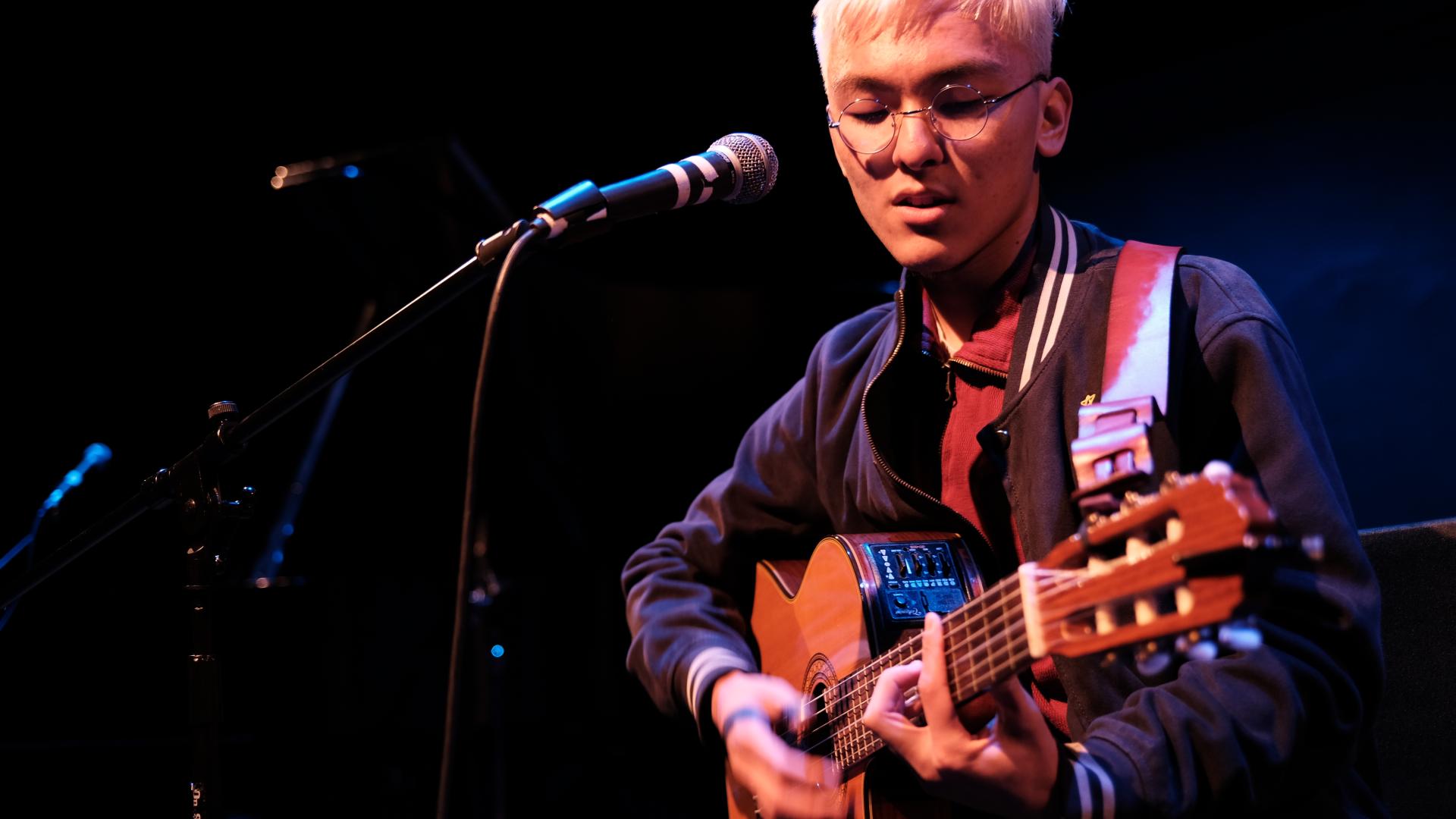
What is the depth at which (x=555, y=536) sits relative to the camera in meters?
5.00

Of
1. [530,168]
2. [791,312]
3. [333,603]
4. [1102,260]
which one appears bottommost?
[1102,260]

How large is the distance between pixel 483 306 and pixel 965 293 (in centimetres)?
296

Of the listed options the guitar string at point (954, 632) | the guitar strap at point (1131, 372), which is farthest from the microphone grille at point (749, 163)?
the guitar string at point (954, 632)

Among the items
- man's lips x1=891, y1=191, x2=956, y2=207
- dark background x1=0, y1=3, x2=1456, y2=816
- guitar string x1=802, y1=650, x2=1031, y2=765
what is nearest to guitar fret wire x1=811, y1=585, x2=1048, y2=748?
guitar string x1=802, y1=650, x2=1031, y2=765

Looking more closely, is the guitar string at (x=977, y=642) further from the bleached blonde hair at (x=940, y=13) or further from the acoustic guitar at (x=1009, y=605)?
the bleached blonde hair at (x=940, y=13)

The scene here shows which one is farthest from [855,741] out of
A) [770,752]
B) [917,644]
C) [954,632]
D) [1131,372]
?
[1131,372]

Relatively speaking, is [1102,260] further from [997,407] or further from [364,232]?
[364,232]

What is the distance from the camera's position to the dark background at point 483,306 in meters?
3.86

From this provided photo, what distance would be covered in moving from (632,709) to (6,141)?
400cm

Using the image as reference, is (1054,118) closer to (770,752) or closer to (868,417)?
(868,417)

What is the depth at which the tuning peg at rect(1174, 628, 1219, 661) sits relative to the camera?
986mm

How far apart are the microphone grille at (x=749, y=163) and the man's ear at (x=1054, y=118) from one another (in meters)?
0.47

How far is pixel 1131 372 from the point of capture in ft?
5.15

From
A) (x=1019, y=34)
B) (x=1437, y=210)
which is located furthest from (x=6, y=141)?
(x=1437, y=210)
